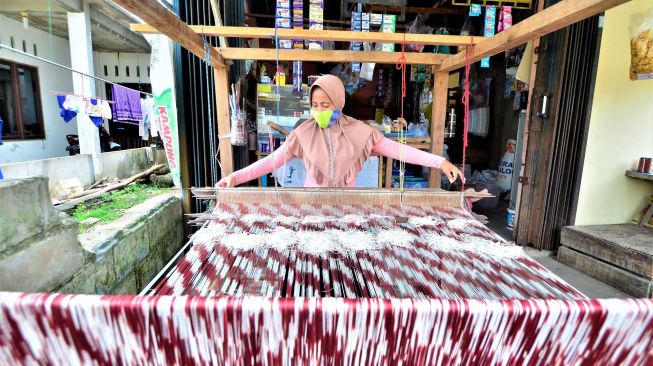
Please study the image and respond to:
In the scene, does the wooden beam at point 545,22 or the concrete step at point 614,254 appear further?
the concrete step at point 614,254

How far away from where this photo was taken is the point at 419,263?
1168 mm

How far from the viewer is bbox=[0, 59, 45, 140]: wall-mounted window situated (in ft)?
21.0

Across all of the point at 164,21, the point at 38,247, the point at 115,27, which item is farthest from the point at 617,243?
the point at 115,27

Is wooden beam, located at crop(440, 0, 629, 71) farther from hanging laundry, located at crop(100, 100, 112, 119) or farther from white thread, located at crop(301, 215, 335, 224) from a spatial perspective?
hanging laundry, located at crop(100, 100, 112, 119)

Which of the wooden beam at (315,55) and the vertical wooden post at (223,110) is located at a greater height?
the wooden beam at (315,55)

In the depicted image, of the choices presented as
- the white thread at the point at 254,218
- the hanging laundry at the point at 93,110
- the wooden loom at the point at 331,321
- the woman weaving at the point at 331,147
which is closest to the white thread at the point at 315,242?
the wooden loom at the point at 331,321

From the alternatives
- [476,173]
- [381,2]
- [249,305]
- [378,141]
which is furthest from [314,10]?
[476,173]

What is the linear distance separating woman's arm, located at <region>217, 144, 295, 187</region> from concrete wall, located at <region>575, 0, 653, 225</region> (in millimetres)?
3580

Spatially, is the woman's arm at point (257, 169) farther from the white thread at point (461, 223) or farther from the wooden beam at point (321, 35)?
the white thread at point (461, 223)

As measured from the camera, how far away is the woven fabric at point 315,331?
0.68 m

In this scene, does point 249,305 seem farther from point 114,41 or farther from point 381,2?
point 114,41

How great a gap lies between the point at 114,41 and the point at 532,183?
1086cm

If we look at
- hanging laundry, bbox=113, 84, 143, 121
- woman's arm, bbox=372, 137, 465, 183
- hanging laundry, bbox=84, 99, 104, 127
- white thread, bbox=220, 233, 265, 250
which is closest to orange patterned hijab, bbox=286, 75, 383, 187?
woman's arm, bbox=372, 137, 465, 183

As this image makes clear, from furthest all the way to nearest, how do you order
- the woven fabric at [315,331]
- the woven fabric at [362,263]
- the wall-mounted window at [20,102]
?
the wall-mounted window at [20,102] < the woven fabric at [362,263] < the woven fabric at [315,331]
